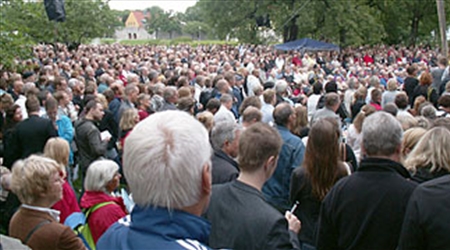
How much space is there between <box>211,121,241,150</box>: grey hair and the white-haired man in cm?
271

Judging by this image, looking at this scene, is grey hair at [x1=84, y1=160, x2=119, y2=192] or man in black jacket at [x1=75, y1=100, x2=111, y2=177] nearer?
grey hair at [x1=84, y1=160, x2=119, y2=192]

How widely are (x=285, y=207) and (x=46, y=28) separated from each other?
981 inches

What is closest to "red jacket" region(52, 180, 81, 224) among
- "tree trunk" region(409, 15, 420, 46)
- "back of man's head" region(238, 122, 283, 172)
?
"back of man's head" region(238, 122, 283, 172)

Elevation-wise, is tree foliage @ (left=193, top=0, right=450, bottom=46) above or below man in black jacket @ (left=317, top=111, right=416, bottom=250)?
above

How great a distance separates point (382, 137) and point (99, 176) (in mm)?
2162

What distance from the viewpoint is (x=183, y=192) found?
1702mm

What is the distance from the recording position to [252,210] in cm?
276

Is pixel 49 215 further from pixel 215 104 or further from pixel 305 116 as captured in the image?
pixel 215 104

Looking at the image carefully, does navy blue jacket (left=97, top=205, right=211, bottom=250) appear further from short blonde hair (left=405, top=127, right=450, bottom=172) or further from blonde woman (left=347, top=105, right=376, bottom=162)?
blonde woman (left=347, top=105, right=376, bottom=162)

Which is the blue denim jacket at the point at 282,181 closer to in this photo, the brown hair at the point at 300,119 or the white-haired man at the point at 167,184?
the brown hair at the point at 300,119

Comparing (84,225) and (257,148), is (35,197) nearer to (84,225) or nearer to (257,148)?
(84,225)

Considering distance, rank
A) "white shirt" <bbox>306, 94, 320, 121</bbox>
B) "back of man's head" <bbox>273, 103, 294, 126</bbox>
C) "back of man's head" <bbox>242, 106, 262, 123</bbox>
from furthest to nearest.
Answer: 1. "white shirt" <bbox>306, 94, 320, 121</bbox>
2. "back of man's head" <bbox>242, 106, 262, 123</bbox>
3. "back of man's head" <bbox>273, 103, 294, 126</bbox>

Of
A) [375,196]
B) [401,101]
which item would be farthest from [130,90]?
[375,196]

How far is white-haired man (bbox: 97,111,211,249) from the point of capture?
168cm
